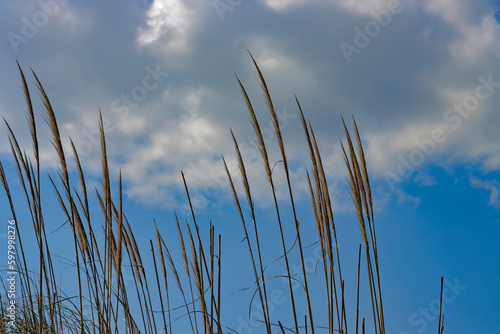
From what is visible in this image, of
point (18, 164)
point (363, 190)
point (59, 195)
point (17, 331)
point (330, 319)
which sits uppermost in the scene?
point (18, 164)

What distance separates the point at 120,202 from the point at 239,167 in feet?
1.74

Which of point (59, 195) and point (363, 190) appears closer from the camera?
point (363, 190)

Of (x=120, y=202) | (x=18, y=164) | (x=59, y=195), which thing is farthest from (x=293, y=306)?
(x=18, y=164)

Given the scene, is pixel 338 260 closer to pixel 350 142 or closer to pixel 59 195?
pixel 350 142

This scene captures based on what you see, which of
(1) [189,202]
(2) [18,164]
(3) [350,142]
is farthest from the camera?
(2) [18,164]

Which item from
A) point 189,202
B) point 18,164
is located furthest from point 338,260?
point 18,164

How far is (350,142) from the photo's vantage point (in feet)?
6.53

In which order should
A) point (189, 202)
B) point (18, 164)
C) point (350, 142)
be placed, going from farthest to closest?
point (18, 164)
point (189, 202)
point (350, 142)

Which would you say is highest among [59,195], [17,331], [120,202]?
[59,195]

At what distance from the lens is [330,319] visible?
2008mm

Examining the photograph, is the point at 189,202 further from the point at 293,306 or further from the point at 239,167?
the point at 293,306

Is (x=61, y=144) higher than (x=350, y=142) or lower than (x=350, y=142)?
higher

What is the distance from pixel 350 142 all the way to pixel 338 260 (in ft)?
1.69

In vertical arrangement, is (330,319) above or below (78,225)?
below
